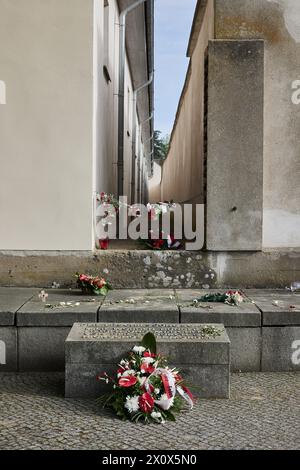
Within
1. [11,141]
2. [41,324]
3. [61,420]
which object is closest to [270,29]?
[11,141]

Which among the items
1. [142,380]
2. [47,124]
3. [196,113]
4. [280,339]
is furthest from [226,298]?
[196,113]

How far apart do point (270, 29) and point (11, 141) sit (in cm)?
307

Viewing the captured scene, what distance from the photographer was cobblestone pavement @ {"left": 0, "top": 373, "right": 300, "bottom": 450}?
12.8 feet

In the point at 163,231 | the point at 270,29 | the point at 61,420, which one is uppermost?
the point at 270,29

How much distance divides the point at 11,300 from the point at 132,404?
2.13 metres

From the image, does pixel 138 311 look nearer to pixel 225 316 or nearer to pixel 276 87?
pixel 225 316

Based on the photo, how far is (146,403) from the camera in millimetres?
4324

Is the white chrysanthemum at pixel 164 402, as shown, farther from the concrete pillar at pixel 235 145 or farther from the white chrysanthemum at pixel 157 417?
the concrete pillar at pixel 235 145

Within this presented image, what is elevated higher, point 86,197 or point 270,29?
point 270,29

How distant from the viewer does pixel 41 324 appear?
553cm

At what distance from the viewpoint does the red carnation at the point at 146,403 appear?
→ 4305 millimetres

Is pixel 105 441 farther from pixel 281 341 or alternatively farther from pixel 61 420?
pixel 281 341

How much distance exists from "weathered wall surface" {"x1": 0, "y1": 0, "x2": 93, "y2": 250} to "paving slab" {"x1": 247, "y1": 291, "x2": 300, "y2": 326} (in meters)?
2.00

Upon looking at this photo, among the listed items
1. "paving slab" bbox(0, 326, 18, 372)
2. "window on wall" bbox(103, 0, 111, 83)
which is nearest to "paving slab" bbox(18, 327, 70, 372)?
"paving slab" bbox(0, 326, 18, 372)
